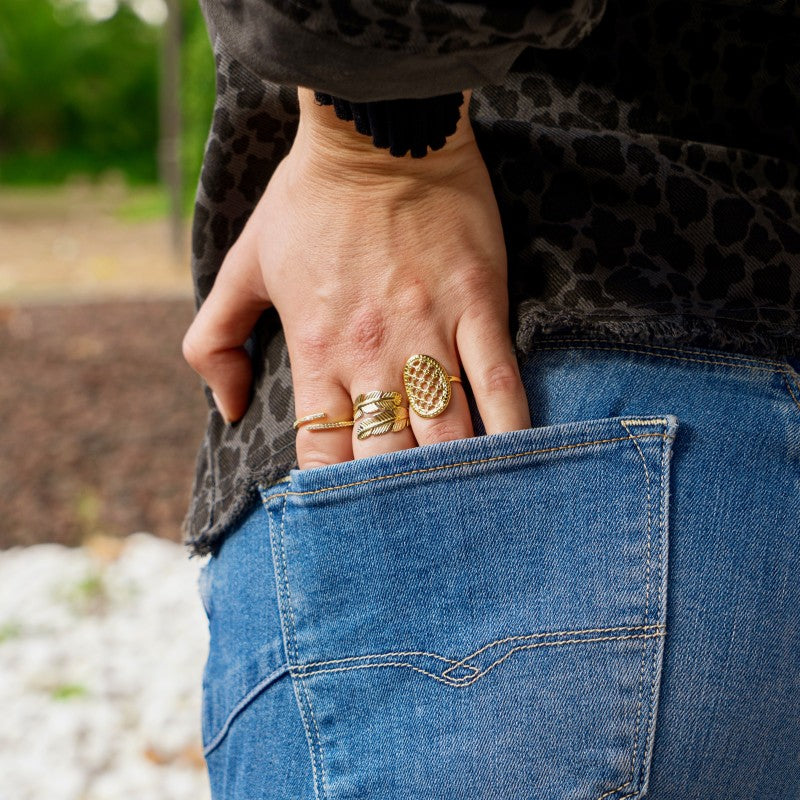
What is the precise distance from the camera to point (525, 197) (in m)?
0.93

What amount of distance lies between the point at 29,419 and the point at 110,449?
1.83 feet

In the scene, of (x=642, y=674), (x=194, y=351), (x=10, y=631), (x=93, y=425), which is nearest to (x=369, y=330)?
(x=194, y=351)

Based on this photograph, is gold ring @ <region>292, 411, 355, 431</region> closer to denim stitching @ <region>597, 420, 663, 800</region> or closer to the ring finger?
the ring finger

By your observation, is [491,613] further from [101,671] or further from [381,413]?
[101,671]

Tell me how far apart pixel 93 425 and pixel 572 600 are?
14.0ft

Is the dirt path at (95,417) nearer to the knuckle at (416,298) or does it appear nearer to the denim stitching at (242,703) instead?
the denim stitching at (242,703)

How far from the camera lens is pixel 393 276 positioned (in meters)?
0.88

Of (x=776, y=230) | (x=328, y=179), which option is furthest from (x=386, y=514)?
(x=776, y=230)

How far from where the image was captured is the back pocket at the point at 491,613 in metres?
0.81

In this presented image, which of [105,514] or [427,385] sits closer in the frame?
[427,385]

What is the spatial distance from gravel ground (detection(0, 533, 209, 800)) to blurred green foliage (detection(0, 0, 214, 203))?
66.8 feet

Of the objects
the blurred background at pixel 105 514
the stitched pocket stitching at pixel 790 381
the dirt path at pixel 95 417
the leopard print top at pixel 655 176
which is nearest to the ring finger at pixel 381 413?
the leopard print top at pixel 655 176

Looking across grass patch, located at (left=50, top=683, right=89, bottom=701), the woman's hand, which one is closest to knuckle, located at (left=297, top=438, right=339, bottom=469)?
the woman's hand

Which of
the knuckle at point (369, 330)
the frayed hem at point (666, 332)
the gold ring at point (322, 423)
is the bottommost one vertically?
the gold ring at point (322, 423)
